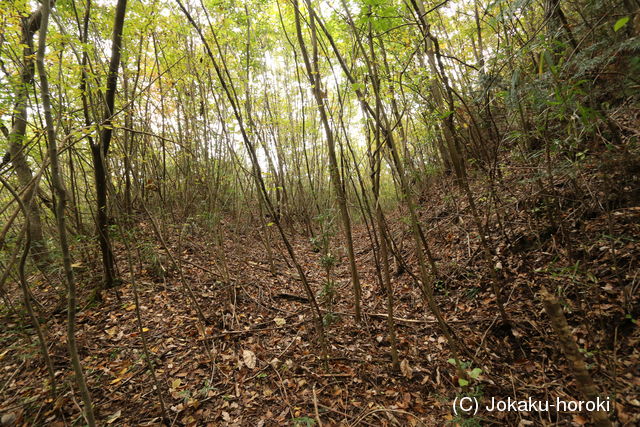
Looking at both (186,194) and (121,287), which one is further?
(186,194)

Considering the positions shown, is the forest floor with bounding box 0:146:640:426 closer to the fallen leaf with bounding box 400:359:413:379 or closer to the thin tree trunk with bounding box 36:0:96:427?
the fallen leaf with bounding box 400:359:413:379

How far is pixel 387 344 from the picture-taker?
2570 millimetres

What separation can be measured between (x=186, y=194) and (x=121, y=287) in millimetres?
2019

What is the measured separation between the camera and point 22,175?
4.18m

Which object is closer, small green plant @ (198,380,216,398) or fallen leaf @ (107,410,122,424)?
fallen leaf @ (107,410,122,424)

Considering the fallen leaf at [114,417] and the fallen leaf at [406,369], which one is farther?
the fallen leaf at [406,369]

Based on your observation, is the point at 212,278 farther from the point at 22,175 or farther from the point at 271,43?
the point at 271,43

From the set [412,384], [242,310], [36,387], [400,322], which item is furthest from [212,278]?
[412,384]

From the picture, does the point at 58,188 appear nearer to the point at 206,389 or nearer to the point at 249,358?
the point at 206,389

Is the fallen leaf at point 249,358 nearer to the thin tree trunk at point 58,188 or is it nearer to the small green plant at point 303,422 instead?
the small green plant at point 303,422

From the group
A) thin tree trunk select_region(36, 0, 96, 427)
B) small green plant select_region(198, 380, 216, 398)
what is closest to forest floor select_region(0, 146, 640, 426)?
small green plant select_region(198, 380, 216, 398)

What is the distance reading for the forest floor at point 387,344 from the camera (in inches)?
73.8

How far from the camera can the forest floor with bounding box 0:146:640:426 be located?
1874 mm

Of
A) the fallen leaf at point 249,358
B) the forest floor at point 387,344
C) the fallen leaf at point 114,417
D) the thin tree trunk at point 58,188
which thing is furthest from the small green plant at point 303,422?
the fallen leaf at point 114,417
